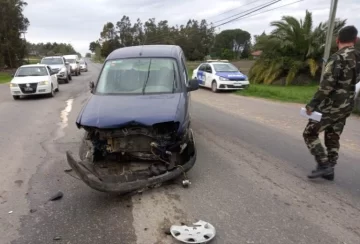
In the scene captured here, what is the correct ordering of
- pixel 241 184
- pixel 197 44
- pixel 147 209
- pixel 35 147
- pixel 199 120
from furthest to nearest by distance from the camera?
pixel 197 44
pixel 199 120
pixel 35 147
pixel 241 184
pixel 147 209

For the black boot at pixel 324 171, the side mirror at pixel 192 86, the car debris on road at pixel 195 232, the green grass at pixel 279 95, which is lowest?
the green grass at pixel 279 95

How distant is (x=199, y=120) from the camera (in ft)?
31.1

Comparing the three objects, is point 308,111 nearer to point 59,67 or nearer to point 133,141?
point 133,141

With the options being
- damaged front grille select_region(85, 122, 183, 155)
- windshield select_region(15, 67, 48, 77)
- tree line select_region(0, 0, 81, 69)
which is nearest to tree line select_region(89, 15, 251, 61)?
tree line select_region(0, 0, 81, 69)

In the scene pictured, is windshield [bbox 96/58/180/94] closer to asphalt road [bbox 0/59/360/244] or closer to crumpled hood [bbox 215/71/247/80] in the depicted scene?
asphalt road [bbox 0/59/360/244]

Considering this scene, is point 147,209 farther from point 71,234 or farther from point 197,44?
point 197,44

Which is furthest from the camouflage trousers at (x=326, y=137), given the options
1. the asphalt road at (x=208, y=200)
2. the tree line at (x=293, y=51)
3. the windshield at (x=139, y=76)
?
the tree line at (x=293, y=51)

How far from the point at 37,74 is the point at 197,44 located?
48.2 meters

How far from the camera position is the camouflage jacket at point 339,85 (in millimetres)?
4562

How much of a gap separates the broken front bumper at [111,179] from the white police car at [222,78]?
43.7 feet

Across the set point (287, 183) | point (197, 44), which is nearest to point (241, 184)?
point (287, 183)

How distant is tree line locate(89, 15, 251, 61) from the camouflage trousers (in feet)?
153

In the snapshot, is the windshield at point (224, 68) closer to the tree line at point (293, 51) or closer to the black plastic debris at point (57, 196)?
the tree line at point (293, 51)

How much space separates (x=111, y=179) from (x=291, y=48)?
19.6 metres
